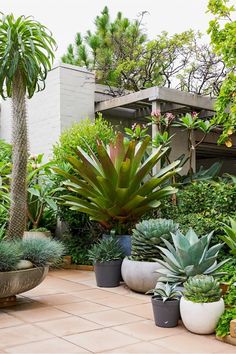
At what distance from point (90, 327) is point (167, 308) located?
0.74 m

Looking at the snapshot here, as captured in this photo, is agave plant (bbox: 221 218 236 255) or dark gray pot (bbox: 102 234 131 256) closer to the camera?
agave plant (bbox: 221 218 236 255)

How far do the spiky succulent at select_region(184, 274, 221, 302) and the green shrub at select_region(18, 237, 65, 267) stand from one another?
1.81 metres

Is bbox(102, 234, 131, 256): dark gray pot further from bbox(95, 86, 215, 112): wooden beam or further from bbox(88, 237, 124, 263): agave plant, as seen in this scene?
bbox(95, 86, 215, 112): wooden beam

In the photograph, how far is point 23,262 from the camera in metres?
5.21

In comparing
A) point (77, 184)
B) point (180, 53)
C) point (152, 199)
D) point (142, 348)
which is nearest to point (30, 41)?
point (77, 184)

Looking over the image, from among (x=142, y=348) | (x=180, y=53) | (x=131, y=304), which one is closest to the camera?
(x=142, y=348)

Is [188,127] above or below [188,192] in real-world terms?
above

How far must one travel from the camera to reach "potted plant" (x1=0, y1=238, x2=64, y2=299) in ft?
16.4

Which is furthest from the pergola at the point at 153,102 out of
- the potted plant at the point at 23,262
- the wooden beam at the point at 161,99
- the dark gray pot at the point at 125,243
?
the potted plant at the point at 23,262

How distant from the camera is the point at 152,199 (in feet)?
22.7

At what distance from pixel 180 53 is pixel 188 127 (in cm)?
631

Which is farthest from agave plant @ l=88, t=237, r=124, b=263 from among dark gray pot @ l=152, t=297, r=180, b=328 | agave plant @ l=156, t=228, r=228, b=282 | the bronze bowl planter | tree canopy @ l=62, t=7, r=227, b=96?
tree canopy @ l=62, t=7, r=227, b=96

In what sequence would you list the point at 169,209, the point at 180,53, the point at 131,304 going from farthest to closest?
1. the point at 180,53
2. the point at 169,209
3. the point at 131,304

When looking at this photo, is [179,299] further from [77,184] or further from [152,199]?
[77,184]
